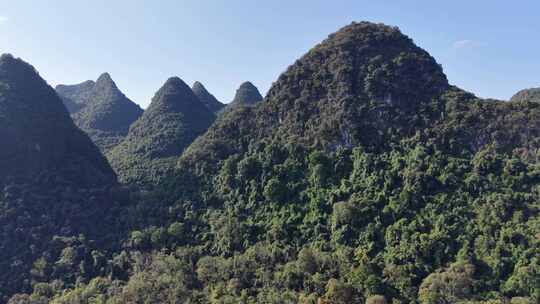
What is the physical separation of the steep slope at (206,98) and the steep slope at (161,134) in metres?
13.6

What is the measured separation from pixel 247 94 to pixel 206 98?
11.6 metres

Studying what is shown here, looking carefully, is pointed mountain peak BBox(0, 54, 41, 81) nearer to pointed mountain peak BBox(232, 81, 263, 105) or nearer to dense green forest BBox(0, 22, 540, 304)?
dense green forest BBox(0, 22, 540, 304)

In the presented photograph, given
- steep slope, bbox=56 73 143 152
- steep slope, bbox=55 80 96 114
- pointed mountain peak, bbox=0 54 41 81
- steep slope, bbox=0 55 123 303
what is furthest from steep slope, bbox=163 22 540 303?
steep slope, bbox=55 80 96 114

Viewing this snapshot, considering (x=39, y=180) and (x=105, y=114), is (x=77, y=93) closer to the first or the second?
(x=105, y=114)

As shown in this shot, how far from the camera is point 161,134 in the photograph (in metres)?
59.2

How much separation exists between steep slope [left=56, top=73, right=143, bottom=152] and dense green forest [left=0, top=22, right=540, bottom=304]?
19141 mm

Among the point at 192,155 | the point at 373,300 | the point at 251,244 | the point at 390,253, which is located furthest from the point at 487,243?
the point at 192,155

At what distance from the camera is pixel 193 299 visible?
29.6 meters

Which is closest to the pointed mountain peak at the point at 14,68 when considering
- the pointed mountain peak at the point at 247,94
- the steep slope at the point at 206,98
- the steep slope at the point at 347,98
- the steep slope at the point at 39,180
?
the steep slope at the point at 39,180

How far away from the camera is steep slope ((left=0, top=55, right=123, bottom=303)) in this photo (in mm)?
35594

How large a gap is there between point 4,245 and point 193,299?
625 inches

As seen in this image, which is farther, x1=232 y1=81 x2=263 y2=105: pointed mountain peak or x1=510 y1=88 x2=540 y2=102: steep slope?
x1=232 y1=81 x2=263 y2=105: pointed mountain peak

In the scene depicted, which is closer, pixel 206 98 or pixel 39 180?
pixel 39 180

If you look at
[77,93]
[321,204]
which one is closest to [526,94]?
[321,204]
